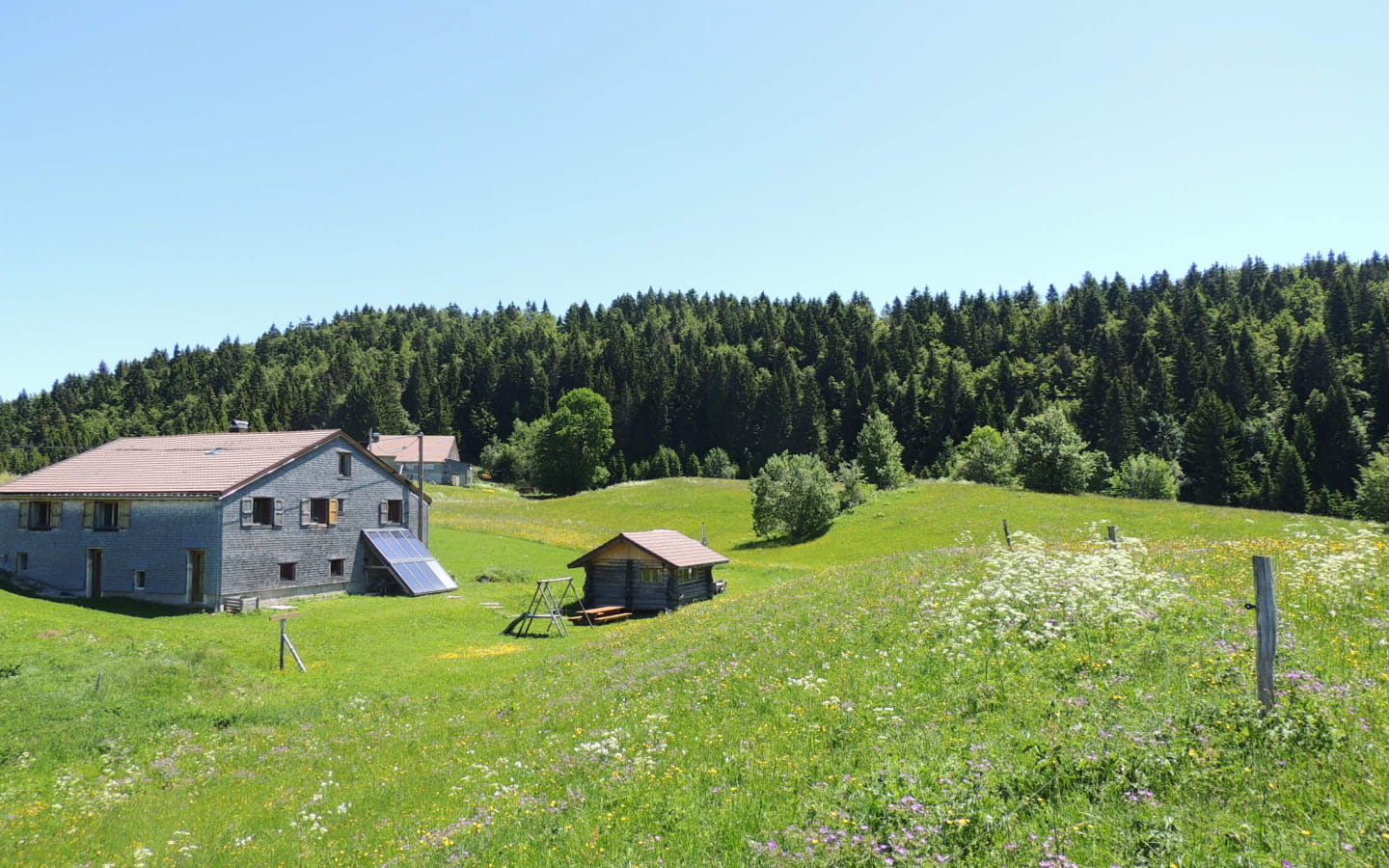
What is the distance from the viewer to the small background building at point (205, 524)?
124 feet

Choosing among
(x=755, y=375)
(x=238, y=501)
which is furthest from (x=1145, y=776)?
(x=755, y=375)

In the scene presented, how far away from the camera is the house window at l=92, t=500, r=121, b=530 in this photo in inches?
1544

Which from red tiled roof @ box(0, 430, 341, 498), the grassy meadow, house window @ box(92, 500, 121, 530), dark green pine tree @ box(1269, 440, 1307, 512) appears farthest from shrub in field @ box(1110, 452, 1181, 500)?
house window @ box(92, 500, 121, 530)

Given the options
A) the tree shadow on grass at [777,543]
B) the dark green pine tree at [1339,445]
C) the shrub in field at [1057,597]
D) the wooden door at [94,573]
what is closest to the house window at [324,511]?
the wooden door at [94,573]

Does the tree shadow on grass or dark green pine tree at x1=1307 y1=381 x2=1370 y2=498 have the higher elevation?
dark green pine tree at x1=1307 y1=381 x2=1370 y2=498

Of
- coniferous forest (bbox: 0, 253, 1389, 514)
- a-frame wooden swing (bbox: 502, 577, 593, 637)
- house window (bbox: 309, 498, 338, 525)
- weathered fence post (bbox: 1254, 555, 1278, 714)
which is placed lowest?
a-frame wooden swing (bbox: 502, 577, 593, 637)

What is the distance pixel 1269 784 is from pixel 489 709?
15415 mm

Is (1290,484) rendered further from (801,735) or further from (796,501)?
(801,735)

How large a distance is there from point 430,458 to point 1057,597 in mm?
122394

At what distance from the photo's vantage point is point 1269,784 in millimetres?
7984

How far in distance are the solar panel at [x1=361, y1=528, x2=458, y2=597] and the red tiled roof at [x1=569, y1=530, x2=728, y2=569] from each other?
32.7 ft

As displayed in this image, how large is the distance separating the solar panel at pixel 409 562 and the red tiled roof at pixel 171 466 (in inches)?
272

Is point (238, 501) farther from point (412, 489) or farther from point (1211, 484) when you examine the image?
point (1211, 484)

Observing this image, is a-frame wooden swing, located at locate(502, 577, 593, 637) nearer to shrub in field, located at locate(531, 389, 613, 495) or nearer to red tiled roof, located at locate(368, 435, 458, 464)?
red tiled roof, located at locate(368, 435, 458, 464)
